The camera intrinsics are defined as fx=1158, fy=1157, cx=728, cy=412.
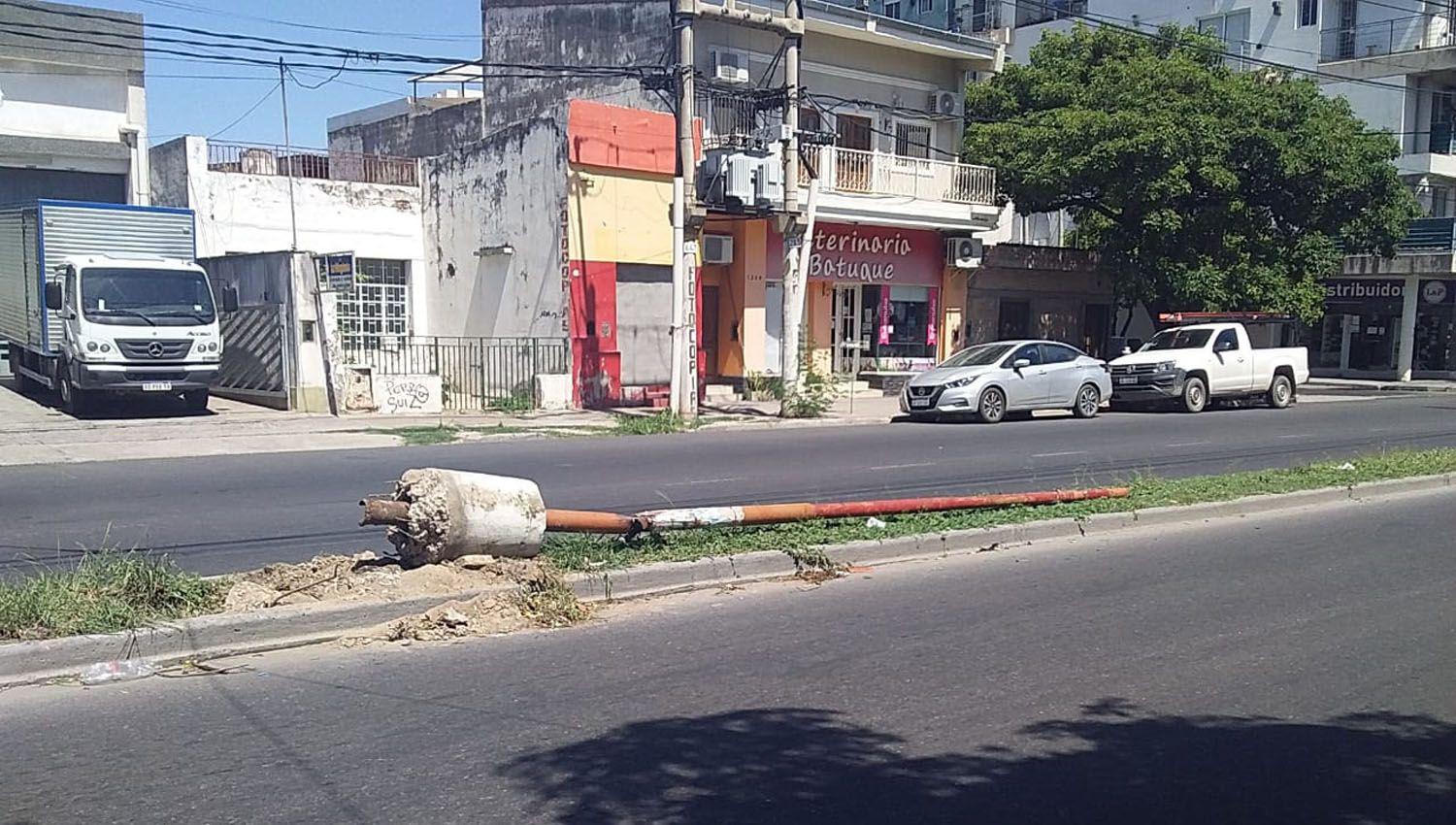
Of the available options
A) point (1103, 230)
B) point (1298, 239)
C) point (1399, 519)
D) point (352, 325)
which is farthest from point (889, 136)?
point (1399, 519)

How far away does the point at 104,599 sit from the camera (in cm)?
640

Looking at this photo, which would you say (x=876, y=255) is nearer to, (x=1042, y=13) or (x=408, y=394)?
(x=408, y=394)

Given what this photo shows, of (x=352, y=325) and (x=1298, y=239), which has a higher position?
(x=1298, y=239)

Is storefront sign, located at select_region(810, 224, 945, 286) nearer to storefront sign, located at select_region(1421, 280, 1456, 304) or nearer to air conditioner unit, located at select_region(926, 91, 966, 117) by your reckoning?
air conditioner unit, located at select_region(926, 91, 966, 117)

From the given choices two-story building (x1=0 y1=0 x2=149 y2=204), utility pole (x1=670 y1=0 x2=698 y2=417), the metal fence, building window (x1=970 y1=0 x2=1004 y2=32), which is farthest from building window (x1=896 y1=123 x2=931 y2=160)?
two-story building (x1=0 y1=0 x2=149 y2=204)

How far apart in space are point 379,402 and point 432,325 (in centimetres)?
684

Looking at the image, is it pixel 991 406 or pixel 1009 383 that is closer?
pixel 991 406

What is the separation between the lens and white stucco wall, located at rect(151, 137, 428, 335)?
79.9ft

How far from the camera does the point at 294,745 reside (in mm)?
4973

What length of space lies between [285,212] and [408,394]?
6.79 meters

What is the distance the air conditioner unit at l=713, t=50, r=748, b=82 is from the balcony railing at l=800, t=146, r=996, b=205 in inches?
87.2

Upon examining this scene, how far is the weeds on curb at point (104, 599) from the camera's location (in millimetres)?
6016

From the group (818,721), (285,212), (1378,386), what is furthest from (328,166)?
(1378,386)

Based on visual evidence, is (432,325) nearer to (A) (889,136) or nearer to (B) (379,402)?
(B) (379,402)
